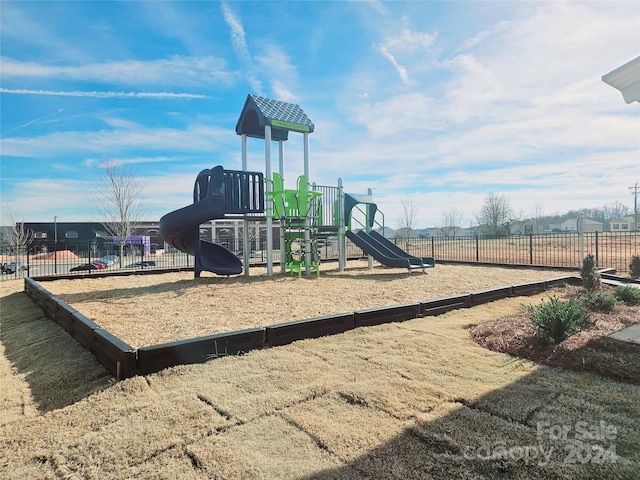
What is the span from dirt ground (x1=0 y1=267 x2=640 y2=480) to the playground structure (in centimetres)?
589

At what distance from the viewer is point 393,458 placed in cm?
202

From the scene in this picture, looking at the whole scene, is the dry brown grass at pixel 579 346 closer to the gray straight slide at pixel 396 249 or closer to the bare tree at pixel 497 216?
the gray straight slide at pixel 396 249

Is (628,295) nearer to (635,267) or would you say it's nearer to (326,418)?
(635,267)

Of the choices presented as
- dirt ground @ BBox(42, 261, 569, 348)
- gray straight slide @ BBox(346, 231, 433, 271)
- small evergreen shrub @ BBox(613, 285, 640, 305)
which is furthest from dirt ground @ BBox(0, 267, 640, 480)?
gray straight slide @ BBox(346, 231, 433, 271)

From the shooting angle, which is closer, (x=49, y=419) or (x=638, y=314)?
(x=49, y=419)

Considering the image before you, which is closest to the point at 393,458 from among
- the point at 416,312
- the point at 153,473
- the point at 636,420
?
the point at 153,473

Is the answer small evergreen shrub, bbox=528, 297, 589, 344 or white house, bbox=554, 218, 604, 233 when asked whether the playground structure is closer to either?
small evergreen shrub, bbox=528, 297, 589, 344

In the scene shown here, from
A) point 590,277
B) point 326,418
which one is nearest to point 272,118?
point 590,277

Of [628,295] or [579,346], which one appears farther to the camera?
[628,295]

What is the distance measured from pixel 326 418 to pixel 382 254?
9.42 meters

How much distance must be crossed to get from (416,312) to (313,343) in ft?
6.26

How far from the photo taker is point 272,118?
1076cm

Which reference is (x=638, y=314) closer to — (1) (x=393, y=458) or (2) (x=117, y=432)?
(1) (x=393, y=458)

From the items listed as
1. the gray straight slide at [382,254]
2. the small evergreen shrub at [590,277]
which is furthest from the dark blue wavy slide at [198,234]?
the small evergreen shrub at [590,277]
